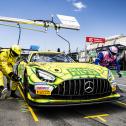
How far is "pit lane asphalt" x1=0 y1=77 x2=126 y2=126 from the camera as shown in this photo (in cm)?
489

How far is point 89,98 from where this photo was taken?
17.8 feet

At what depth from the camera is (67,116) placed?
212 inches

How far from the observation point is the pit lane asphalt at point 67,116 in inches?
192

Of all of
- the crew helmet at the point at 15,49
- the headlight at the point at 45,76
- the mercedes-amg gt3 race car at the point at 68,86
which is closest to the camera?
the mercedes-amg gt3 race car at the point at 68,86

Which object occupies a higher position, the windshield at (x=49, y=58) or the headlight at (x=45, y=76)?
the windshield at (x=49, y=58)

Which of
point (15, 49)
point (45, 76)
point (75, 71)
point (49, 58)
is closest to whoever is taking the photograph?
point (45, 76)

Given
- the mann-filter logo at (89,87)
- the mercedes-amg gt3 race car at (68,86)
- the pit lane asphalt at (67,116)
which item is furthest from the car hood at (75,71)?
the pit lane asphalt at (67,116)

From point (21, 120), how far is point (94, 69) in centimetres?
185

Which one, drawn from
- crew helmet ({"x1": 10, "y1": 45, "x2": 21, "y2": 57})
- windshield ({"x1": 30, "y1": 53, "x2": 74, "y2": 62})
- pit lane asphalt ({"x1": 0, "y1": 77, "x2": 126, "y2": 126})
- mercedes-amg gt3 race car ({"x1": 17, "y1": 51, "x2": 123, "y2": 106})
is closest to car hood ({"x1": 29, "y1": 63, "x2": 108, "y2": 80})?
mercedes-amg gt3 race car ({"x1": 17, "y1": 51, "x2": 123, "y2": 106})

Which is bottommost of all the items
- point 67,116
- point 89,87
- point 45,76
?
point 67,116

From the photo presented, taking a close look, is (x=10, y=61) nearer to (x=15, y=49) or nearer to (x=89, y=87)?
(x=15, y=49)

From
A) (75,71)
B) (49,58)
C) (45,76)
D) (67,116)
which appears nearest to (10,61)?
(49,58)

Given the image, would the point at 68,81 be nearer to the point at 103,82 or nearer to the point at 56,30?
the point at 103,82

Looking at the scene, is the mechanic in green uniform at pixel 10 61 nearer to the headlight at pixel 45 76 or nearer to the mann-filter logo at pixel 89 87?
the headlight at pixel 45 76
